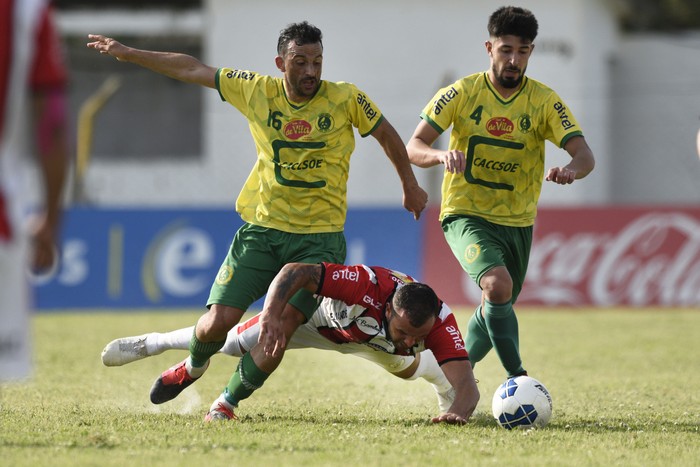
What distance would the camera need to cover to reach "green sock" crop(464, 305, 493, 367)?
25.4ft

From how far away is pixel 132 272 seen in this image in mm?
16156

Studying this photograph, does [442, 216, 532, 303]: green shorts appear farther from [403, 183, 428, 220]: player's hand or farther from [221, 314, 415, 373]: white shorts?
[221, 314, 415, 373]: white shorts

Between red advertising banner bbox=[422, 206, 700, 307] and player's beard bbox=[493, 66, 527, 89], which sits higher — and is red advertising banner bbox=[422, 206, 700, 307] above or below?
below

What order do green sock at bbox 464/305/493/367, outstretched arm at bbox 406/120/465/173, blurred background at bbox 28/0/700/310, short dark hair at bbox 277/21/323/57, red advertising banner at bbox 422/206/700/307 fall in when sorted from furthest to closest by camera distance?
blurred background at bbox 28/0/700/310 < red advertising banner at bbox 422/206/700/307 < green sock at bbox 464/305/493/367 < short dark hair at bbox 277/21/323/57 < outstretched arm at bbox 406/120/465/173

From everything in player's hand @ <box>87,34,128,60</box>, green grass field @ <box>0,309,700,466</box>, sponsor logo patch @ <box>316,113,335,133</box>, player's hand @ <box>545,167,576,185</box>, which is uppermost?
player's hand @ <box>87,34,128,60</box>

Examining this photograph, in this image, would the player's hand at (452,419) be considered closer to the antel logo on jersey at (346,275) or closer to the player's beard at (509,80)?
the antel logo on jersey at (346,275)

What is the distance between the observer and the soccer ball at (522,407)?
21.7 feet

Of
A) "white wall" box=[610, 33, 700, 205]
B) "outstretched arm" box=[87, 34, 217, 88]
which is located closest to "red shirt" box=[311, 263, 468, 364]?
"outstretched arm" box=[87, 34, 217, 88]

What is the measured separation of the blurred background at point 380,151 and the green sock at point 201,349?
356 inches

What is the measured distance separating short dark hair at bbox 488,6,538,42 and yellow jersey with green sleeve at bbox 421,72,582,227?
17.4 inches

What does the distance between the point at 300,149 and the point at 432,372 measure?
5.68 ft

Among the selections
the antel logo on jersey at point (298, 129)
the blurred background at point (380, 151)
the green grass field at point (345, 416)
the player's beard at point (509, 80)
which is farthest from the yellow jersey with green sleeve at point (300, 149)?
the blurred background at point (380, 151)

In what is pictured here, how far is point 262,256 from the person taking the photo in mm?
7016

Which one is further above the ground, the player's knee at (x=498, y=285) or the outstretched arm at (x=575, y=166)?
the outstretched arm at (x=575, y=166)
